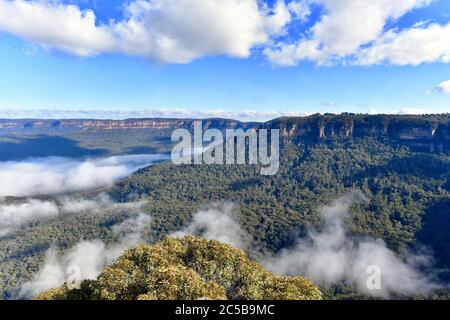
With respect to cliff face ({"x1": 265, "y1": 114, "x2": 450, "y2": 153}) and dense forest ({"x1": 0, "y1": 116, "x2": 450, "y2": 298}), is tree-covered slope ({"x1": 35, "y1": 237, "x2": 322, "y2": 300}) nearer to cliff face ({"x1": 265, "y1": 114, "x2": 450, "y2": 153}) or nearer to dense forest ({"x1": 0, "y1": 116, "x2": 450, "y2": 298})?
dense forest ({"x1": 0, "y1": 116, "x2": 450, "y2": 298})

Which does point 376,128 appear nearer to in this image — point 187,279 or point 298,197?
point 298,197

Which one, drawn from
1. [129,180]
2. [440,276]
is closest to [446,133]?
[440,276]

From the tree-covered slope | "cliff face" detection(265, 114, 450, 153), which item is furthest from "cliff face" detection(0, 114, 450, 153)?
the tree-covered slope

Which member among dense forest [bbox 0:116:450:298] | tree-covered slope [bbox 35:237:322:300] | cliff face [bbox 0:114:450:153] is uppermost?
cliff face [bbox 0:114:450:153]

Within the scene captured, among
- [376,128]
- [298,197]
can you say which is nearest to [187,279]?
[298,197]

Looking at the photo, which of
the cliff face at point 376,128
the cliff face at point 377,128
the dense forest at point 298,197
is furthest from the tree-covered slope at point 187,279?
the cliff face at point 377,128
